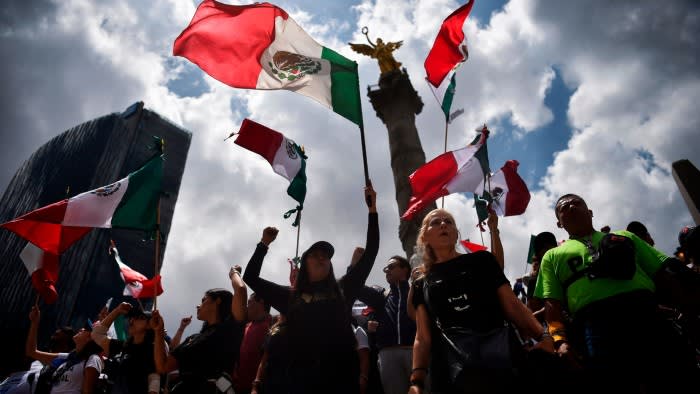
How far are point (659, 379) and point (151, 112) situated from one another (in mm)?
62677

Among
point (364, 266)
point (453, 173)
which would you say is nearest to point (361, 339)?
point (364, 266)

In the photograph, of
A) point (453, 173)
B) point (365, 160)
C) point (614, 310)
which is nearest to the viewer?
point (614, 310)

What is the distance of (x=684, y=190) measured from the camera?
534cm

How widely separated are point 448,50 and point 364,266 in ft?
12.3

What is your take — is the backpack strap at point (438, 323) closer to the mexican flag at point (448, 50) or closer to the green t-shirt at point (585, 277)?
the green t-shirt at point (585, 277)

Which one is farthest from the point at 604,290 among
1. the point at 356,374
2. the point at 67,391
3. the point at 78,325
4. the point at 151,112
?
the point at 151,112

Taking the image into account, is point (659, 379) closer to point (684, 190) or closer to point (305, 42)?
point (305, 42)

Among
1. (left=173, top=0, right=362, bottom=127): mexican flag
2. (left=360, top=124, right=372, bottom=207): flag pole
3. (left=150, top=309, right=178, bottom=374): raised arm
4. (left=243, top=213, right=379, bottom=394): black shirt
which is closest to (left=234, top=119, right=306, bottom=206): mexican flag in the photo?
(left=173, top=0, right=362, bottom=127): mexican flag

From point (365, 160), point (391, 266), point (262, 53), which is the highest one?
point (262, 53)

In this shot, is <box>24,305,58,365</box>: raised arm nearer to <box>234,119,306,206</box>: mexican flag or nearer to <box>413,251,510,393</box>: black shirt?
<box>234,119,306,206</box>: mexican flag

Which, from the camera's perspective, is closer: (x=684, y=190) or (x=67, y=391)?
(x=67, y=391)

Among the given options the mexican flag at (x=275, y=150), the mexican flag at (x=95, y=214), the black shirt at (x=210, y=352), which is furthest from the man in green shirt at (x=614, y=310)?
the mexican flag at (x=95, y=214)

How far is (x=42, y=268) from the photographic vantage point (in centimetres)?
500

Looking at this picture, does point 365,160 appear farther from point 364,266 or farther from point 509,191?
point 509,191
